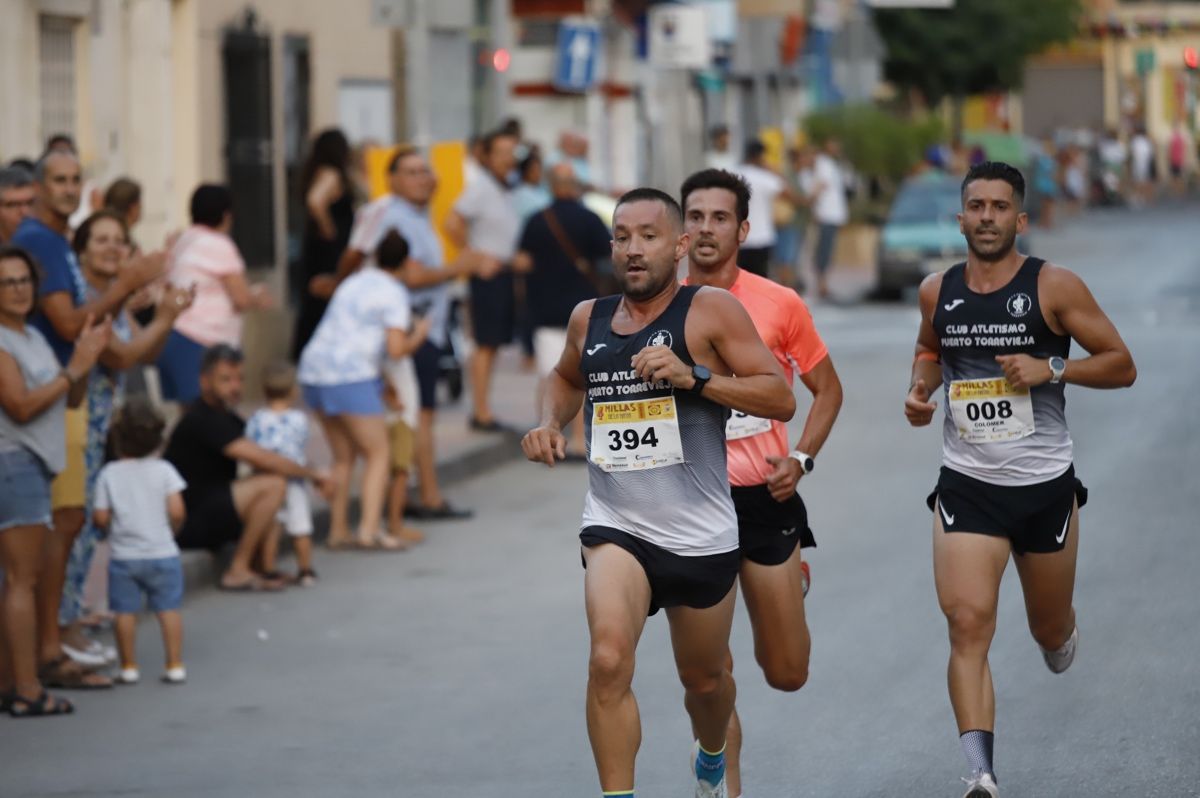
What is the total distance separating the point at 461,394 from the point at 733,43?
93.6 ft

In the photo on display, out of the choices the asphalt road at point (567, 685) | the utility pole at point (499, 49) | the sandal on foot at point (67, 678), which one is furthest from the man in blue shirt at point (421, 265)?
the utility pole at point (499, 49)

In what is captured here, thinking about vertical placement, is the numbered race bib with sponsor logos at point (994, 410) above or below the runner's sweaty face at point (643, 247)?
below

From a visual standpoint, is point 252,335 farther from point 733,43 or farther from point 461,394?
point 733,43

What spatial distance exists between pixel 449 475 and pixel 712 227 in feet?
28.5

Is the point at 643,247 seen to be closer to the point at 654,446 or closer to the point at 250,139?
the point at 654,446

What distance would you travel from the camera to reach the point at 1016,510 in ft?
24.5

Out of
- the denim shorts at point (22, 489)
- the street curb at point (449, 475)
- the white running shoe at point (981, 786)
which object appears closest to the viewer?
the white running shoe at point (981, 786)

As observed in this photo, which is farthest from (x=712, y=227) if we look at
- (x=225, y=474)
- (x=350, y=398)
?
(x=350, y=398)

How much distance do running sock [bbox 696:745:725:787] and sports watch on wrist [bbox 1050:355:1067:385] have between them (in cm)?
148

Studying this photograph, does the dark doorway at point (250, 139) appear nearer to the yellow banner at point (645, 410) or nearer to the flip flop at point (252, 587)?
the flip flop at point (252, 587)

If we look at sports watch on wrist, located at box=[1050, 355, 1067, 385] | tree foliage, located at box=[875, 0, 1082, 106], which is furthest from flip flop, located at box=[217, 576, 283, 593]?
tree foliage, located at box=[875, 0, 1082, 106]

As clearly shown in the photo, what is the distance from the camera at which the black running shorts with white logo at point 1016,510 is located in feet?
24.5

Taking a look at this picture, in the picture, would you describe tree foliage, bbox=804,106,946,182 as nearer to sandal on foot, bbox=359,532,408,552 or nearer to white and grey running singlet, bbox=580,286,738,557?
sandal on foot, bbox=359,532,408,552

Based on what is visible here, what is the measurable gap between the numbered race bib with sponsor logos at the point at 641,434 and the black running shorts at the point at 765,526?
652 mm
